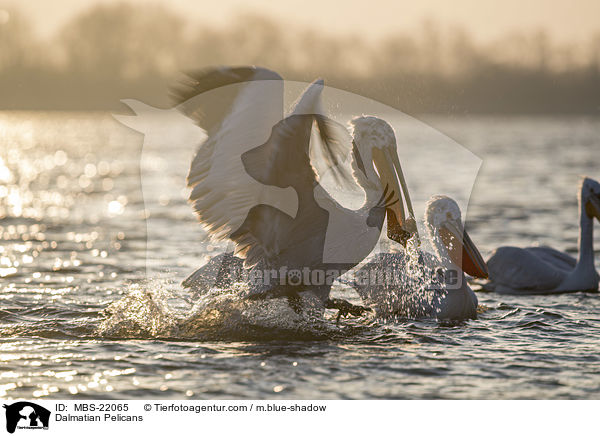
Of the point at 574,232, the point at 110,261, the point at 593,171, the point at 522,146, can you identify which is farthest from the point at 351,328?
the point at 522,146

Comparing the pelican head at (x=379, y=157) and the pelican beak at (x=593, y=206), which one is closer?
the pelican head at (x=379, y=157)

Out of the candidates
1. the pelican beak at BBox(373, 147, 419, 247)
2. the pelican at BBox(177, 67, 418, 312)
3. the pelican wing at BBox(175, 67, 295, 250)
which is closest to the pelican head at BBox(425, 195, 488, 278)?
the pelican at BBox(177, 67, 418, 312)

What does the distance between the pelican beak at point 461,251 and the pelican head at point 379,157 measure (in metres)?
1.01

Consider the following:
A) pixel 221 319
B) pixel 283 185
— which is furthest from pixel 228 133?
pixel 221 319

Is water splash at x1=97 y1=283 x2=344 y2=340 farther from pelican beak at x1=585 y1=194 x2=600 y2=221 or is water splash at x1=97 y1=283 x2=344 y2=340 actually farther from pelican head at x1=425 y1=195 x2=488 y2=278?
pelican beak at x1=585 y1=194 x2=600 y2=221

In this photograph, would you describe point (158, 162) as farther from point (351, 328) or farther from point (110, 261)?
point (351, 328)

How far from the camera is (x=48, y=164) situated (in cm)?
3716

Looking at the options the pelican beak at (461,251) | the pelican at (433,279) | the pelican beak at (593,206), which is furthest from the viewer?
the pelican beak at (593,206)

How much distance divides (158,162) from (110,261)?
19.7 m
